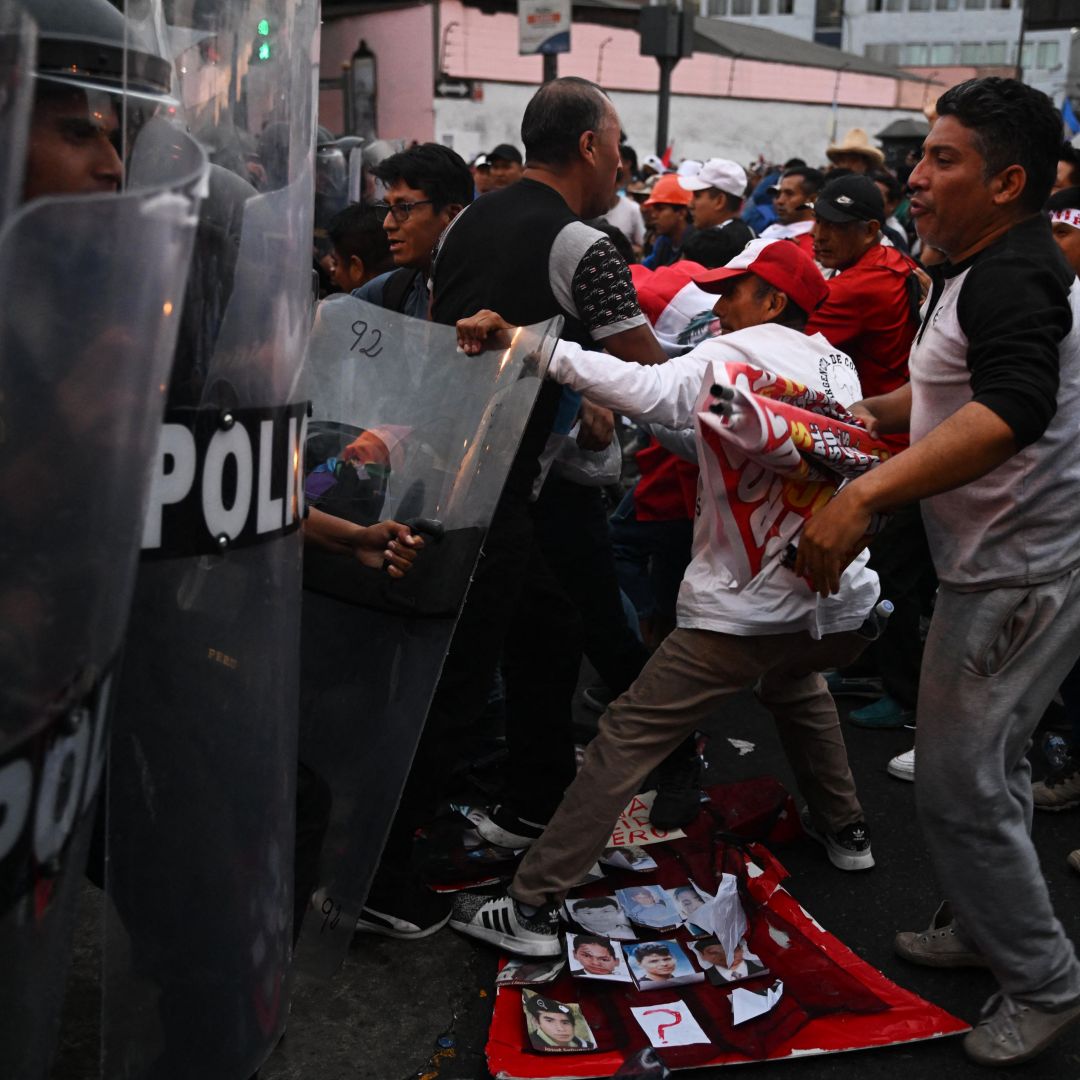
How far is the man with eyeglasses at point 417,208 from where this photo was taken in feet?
12.7

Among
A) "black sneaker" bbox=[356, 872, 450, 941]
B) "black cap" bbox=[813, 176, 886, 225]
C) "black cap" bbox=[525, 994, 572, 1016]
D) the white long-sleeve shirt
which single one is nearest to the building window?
"black cap" bbox=[813, 176, 886, 225]

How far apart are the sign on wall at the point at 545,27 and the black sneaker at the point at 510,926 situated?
1100cm

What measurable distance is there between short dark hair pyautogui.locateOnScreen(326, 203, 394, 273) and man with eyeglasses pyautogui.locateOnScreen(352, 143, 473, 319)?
0.61m

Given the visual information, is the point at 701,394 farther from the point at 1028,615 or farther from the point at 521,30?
the point at 521,30

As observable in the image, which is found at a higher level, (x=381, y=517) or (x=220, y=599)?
(x=220, y=599)

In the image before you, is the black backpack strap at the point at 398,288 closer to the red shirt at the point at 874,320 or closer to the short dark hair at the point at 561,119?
the short dark hair at the point at 561,119

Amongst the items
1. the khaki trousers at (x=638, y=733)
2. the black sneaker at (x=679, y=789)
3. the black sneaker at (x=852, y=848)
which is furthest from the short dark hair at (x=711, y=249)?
the khaki trousers at (x=638, y=733)

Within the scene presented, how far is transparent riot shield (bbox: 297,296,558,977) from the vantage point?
232 cm

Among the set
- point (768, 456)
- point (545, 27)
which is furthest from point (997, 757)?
point (545, 27)

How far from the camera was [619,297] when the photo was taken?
2.98 m

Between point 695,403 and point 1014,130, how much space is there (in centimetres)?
82

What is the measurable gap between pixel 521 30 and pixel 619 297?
35.6 ft

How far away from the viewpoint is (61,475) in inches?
37.4

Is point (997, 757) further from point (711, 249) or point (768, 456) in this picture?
point (711, 249)
